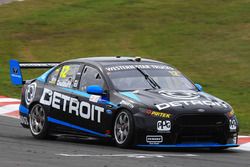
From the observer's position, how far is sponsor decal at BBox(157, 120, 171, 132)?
12.2m

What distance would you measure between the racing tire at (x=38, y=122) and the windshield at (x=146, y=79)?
1.46 meters

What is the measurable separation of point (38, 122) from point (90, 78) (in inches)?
50.3

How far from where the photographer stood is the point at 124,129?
1251 centimetres

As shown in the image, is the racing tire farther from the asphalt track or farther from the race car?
the asphalt track

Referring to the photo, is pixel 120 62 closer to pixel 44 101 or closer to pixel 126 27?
pixel 44 101

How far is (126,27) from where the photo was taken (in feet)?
96.5

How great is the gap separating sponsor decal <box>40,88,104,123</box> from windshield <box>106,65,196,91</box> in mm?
483

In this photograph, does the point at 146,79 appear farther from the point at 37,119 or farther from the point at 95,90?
the point at 37,119

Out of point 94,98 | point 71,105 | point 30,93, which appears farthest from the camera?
point 30,93

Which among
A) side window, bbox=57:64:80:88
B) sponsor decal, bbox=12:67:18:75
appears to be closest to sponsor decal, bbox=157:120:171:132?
side window, bbox=57:64:80:88

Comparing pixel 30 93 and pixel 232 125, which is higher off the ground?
pixel 30 93

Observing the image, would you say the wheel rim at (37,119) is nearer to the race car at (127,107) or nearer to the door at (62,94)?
the race car at (127,107)

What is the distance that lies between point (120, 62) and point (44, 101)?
1384mm

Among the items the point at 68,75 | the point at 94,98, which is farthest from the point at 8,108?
the point at 94,98
